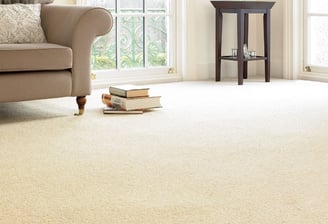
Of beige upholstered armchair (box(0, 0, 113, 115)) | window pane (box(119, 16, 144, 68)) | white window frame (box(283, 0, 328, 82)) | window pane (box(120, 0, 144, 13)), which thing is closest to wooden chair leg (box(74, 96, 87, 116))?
beige upholstered armchair (box(0, 0, 113, 115))

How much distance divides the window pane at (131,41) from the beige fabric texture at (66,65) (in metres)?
1.38

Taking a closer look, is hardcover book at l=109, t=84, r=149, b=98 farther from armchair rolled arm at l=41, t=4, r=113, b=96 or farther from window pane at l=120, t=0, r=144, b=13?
→ window pane at l=120, t=0, r=144, b=13

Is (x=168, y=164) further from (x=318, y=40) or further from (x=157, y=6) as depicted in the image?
(x=318, y=40)

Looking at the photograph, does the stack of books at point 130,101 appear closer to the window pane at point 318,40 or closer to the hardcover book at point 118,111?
the hardcover book at point 118,111

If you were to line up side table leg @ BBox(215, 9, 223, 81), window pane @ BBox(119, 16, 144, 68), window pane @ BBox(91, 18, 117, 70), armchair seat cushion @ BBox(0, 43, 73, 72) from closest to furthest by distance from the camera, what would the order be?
1. armchair seat cushion @ BBox(0, 43, 73, 72)
2. window pane @ BBox(91, 18, 117, 70)
3. window pane @ BBox(119, 16, 144, 68)
4. side table leg @ BBox(215, 9, 223, 81)

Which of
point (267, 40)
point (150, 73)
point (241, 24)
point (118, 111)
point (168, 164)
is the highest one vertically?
point (241, 24)

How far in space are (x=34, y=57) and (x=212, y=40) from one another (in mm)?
2468

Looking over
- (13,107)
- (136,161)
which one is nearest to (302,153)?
(136,161)

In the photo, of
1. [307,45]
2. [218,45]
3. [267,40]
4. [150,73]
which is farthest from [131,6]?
[307,45]

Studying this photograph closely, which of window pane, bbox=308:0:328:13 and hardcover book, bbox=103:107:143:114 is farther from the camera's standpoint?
window pane, bbox=308:0:328:13

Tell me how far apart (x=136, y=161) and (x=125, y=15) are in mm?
2791

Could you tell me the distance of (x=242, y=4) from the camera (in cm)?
527

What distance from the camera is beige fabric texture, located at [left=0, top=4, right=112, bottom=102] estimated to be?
11.6 feet

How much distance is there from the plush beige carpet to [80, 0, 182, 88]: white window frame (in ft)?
3.07
